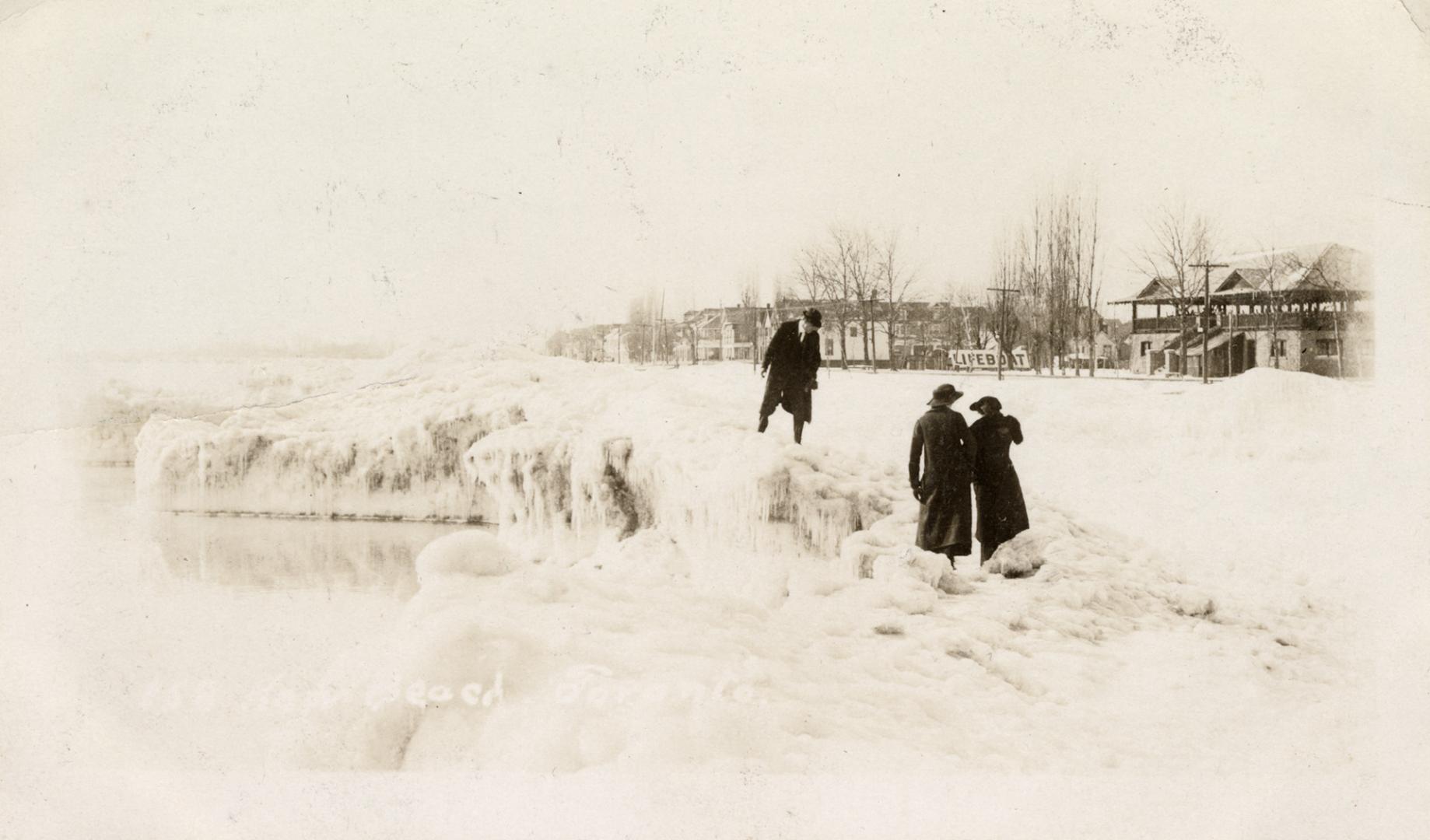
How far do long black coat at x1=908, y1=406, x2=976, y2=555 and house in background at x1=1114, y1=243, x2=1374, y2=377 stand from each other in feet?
1.53

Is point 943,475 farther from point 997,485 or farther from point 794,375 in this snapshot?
point 794,375

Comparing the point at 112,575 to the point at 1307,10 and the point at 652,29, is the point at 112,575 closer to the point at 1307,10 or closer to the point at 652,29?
the point at 652,29

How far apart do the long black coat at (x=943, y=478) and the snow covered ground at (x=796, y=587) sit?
0.05 meters

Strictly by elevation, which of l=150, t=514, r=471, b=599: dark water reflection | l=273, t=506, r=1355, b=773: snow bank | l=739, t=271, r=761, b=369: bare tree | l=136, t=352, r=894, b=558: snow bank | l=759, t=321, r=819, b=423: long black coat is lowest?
l=273, t=506, r=1355, b=773: snow bank

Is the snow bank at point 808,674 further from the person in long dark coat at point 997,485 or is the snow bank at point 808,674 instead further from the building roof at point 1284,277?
the building roof at point 1284,277

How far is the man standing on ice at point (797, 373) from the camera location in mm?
2195

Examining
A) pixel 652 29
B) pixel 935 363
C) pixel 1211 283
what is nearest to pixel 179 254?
pixel 652 29

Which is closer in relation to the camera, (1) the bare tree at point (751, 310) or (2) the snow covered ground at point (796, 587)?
(2) the snow covered ground at point (796, 587)

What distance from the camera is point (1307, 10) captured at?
2352 millimetres

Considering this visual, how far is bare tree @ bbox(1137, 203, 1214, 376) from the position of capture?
Result: 7.57 ft

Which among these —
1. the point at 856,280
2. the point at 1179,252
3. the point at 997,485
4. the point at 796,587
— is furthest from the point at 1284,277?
the point at 796,587

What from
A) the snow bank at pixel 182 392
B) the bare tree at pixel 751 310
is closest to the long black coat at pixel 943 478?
the bare tree at pixel 751 310

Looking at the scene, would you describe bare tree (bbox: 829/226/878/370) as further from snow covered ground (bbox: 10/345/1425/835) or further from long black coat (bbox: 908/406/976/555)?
long black coat (bbox: 908/406/976/555)

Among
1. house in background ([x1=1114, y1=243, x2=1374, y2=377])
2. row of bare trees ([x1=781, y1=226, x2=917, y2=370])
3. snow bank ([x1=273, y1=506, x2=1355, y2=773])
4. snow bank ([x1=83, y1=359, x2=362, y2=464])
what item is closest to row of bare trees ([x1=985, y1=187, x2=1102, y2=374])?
house in background ([x1=1114, y1=243, x2=1374, y2=377])
